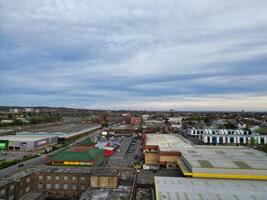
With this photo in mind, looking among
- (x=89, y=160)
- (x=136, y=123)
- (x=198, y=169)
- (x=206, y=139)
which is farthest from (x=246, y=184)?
(x=136, y=123)

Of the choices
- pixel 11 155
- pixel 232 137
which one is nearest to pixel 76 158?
pixel 11 155

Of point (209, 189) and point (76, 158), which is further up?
point (209, 189)

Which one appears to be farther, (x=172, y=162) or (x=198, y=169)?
(x=172, y=162)

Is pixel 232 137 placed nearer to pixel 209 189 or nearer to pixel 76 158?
pixel 76 158

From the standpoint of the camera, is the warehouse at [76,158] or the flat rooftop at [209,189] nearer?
the flat rooftop at [209,189]

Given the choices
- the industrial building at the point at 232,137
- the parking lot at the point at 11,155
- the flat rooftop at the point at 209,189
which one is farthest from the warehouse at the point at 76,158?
the industrial building at the point at 232,137

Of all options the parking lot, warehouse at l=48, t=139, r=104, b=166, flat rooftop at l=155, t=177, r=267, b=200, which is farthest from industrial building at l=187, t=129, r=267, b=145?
the parking lot

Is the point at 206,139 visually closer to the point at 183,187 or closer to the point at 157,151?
the point at 157,151

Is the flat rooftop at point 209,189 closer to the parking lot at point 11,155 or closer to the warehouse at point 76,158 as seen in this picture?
the warehouse at point 76,158
